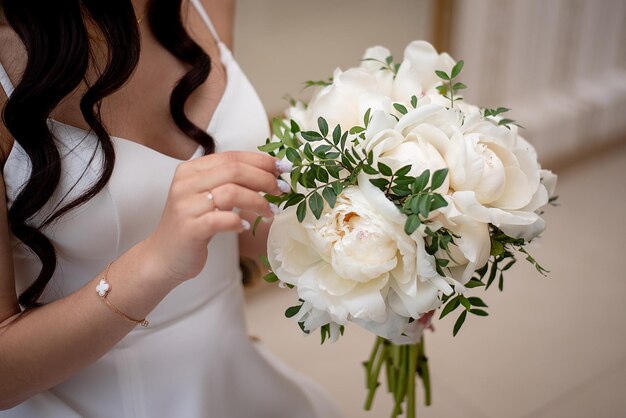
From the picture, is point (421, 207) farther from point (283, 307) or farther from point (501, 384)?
point (283, 307)

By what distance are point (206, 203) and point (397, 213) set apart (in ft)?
0.70

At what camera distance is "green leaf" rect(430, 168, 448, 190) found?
0.75m

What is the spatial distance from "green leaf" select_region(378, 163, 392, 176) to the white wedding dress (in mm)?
399

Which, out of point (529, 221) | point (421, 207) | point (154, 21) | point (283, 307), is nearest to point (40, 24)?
point (154, 21)

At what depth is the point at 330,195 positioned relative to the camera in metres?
0.78

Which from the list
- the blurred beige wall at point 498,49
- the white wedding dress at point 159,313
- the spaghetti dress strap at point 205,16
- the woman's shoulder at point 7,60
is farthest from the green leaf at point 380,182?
the blurred beige wall at point 498,49

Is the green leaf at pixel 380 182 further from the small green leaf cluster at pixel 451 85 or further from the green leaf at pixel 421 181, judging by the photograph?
the small green leaf cluster at pixel 451 85

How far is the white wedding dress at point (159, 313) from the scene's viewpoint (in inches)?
39.1

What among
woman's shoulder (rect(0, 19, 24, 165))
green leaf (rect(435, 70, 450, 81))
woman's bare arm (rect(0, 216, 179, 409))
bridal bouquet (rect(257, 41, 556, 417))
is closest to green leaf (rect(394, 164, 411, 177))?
bridal bouquet (rect(257, 41, 556, 417))

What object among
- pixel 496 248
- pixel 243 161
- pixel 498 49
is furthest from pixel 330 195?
pixel 498 49

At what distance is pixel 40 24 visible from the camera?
36.4 inches

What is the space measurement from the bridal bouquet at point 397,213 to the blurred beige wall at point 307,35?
3.94ft

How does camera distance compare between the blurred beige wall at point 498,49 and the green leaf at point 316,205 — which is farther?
the blurred beige wall at point 498,49

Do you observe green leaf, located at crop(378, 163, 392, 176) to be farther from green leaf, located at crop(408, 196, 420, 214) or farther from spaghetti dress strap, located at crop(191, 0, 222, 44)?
spaghetti dress strap, located at crop(191, 0, 222, 44)
